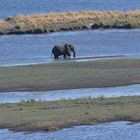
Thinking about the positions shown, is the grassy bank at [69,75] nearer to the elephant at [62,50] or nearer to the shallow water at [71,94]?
the shallow water at [71,94]

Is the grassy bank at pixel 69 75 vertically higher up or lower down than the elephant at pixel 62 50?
lower down

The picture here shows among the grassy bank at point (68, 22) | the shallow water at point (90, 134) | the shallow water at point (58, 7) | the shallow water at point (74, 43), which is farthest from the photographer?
the shallow water at point (58, 7)

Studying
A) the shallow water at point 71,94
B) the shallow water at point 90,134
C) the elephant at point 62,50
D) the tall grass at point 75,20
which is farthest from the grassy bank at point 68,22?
the shallow water at point 90,134

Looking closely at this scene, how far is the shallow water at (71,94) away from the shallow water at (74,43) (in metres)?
10.3

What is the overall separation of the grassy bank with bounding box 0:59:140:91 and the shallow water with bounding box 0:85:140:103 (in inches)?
34.9

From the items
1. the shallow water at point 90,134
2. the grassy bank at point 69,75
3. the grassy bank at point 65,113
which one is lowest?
the shallow water at point 90,134

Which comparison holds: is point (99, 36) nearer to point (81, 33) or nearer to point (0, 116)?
point (81, 33)

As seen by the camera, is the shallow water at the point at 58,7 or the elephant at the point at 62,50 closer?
the elephant at the point at 62,50

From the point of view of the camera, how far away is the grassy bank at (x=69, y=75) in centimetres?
3731

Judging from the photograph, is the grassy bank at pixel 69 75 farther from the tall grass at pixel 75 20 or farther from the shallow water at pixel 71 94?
the tall grass at pixel 75 20

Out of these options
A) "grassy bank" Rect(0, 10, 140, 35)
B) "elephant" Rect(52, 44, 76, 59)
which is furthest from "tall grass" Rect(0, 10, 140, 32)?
"elephant" Rect(52, 44, 76, 59)

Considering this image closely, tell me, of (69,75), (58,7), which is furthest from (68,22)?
(58,7)

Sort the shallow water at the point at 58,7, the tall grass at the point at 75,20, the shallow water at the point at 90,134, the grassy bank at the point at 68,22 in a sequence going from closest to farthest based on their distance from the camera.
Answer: the shallow water at the point at 90,134
the grassy bank at the point at 68,22
the tall grass at the point at 75,20
the shallow water at the point at 58,7

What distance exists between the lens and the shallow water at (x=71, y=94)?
3403 centimetres
